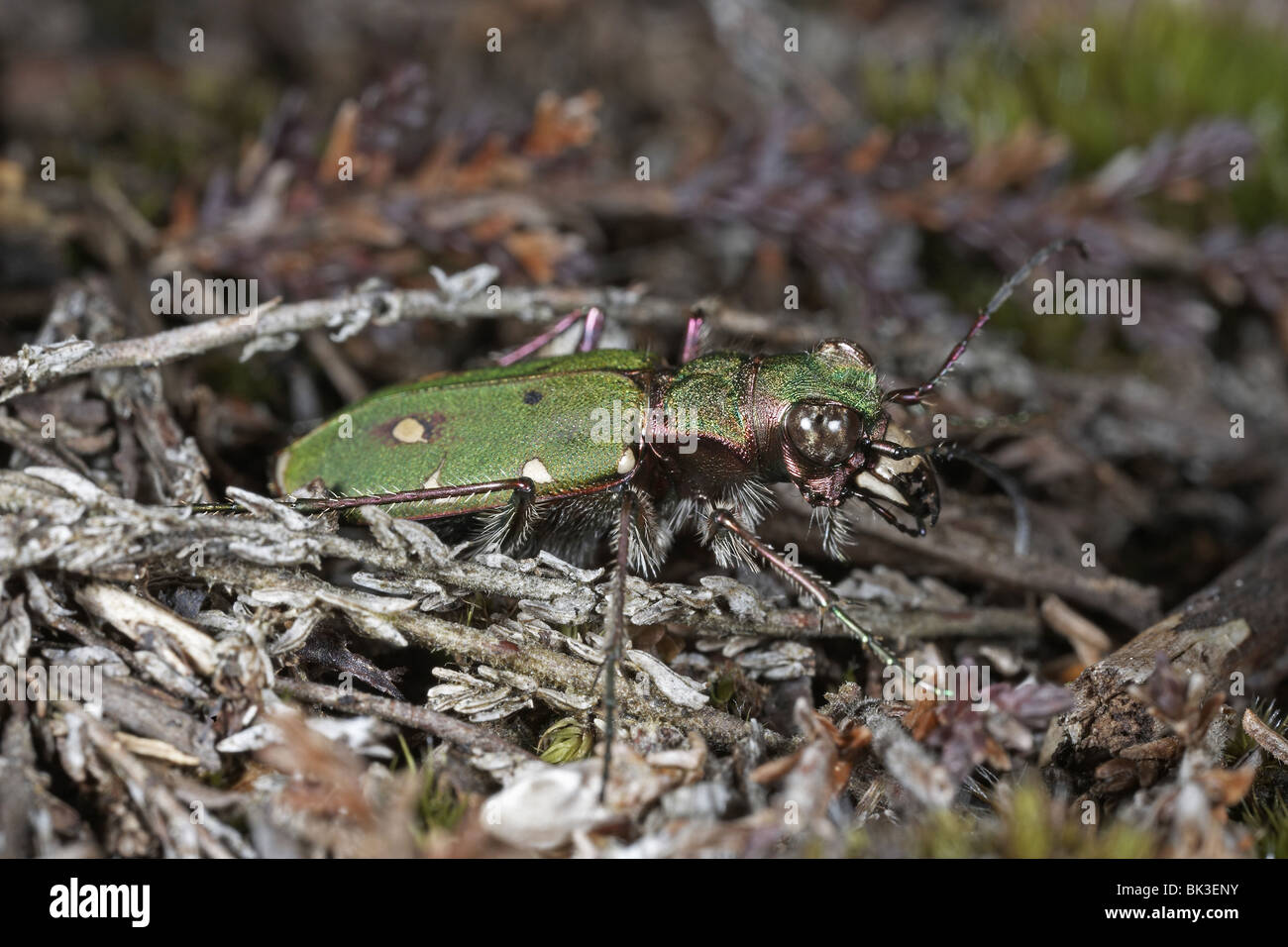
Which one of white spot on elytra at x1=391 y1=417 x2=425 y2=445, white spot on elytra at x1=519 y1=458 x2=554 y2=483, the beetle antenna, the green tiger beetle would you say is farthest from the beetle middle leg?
the beetle antenna

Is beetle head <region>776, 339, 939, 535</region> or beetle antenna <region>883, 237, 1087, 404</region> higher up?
beetle antenna <region>883, 237, 1087, 404</region>

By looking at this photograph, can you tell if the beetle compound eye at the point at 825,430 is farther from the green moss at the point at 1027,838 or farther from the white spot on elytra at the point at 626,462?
the green moss at the point at 1027,838

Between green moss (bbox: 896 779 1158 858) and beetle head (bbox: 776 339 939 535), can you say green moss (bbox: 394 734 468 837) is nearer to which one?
green moss (bbox: 896 779 1158 858)

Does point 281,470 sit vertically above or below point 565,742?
above

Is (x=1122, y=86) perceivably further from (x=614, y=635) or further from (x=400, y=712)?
(x=400, y=712)

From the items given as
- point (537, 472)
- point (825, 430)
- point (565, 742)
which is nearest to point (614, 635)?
point (565, 742)
